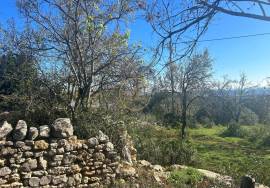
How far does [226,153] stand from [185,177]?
1071 centimetres

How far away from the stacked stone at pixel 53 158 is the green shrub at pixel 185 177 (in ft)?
5.35

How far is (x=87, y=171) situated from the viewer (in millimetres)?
9586

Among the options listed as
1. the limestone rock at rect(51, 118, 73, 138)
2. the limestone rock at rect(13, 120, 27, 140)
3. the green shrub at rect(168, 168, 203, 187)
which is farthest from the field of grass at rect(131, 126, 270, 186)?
the limestone rock at rect(13, 120, 27, 140)

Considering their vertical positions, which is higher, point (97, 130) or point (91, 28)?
point (91, 28)

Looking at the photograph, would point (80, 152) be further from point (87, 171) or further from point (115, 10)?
point (115, 10)

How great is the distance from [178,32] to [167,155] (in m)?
8.92

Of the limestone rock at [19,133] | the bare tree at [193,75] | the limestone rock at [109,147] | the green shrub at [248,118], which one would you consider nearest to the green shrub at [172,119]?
the bare tree at [193,75]

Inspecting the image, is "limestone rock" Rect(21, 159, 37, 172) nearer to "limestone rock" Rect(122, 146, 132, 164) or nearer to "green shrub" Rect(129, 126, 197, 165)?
"limestone rock" Rect(122, 146, 132, 164)

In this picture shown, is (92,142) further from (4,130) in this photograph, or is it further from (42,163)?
(4,130)

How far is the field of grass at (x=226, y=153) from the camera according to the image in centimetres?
1231

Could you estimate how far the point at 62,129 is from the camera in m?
9.21

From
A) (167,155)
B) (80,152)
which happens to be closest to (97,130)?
(80,152)

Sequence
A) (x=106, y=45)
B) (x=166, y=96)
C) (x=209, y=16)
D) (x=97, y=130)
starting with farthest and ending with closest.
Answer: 1. (x=166, y=96)
2. (x=106, y=45)
3. (x=97, y=130)
4. (x=209, y=16)

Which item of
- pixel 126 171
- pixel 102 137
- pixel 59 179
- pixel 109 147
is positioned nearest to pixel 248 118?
pixel 126 171
